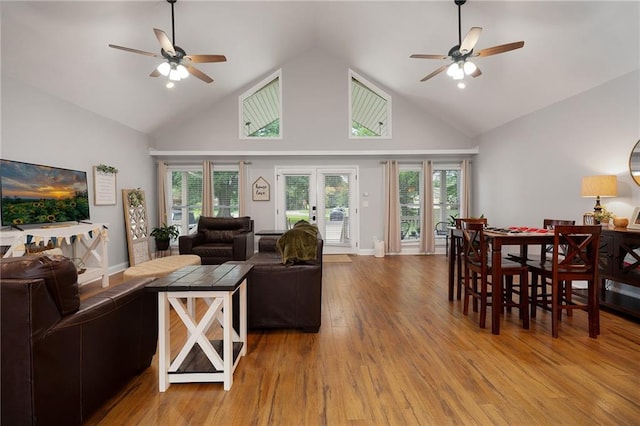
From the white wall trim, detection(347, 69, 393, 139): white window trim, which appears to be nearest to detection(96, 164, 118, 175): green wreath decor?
the white wall trim

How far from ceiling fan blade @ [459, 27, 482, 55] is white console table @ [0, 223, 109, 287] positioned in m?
5.11

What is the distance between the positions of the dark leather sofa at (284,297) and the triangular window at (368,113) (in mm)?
4856

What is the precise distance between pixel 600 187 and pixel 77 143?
7089mm

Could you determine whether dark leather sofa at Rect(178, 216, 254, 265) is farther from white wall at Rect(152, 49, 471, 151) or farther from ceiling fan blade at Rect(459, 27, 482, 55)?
ceiling fan blade at Rect(459, 27, 482, 55)

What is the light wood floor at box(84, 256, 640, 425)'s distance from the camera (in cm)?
172

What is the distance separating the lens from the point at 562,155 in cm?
446

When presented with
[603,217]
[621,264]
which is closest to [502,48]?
[603,217]

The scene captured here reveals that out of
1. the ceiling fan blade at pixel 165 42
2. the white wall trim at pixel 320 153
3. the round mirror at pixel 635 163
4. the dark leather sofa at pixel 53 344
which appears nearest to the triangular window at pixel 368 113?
the white wall trim at pixel 320 153

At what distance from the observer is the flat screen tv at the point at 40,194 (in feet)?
11.4

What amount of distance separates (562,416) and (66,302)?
2.69 meters

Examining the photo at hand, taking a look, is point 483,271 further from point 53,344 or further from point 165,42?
point 165,42

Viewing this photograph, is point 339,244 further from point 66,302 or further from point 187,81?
point 66,302

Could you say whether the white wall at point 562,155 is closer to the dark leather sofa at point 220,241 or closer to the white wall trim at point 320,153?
the white wall trim at point 320,153

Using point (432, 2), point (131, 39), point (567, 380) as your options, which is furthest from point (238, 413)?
point (432, 2)
